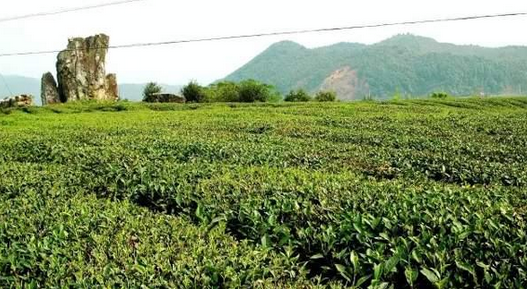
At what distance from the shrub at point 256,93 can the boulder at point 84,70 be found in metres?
10.5

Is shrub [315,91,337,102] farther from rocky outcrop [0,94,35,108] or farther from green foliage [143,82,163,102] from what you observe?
rocky outcrop [0,94,35,108]

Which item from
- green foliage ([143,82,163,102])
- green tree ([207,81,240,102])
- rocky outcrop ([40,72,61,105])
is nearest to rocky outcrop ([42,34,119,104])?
rocky outcrop ([40,72,61,105])

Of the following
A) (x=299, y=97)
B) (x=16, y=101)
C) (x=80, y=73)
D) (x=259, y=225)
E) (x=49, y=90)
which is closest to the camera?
(x=259, y=225)

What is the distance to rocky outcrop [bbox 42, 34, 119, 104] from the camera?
38750mm

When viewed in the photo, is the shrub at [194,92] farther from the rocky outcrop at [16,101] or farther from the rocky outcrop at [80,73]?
the rocky outcrop at [16,101]

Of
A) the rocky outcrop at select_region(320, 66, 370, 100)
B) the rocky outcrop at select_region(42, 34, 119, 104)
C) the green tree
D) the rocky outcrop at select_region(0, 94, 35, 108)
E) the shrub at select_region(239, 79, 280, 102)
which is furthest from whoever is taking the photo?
the rocky outcrop at select_region(320, 66, 370, 100)

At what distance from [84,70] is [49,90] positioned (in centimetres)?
295

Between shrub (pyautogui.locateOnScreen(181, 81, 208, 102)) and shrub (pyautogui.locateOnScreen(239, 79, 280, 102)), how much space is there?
3.19 metres

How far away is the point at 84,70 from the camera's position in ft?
129

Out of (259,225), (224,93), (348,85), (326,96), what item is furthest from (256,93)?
(348,85)

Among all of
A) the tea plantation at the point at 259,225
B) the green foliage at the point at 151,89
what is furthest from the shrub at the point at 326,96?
the tea plantation at the point at 259,225

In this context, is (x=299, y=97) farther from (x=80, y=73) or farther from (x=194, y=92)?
(x=80, y=73)

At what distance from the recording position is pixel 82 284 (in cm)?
359

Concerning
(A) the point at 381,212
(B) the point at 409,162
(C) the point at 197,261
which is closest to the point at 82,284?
(C) the point at 197,261
